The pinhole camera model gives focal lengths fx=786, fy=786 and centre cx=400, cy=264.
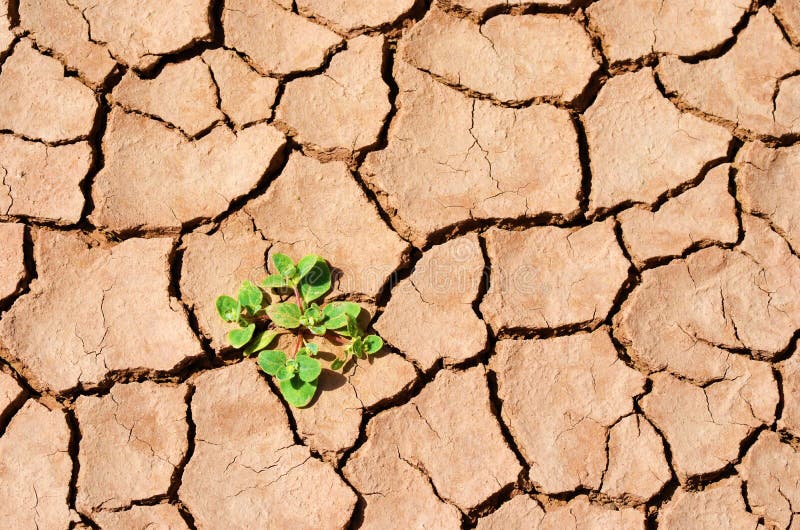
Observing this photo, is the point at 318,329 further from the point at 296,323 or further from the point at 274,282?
the point at 274,282

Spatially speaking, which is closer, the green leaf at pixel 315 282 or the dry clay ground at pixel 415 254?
the dry clay ground at pixel 415 254

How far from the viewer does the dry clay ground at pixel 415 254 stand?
92.4 inches

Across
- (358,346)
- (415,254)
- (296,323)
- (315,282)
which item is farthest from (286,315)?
(415,254)

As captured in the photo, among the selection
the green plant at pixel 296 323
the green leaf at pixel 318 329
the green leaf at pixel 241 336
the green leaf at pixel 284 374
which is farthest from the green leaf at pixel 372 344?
the green leaf at pixel 241 336

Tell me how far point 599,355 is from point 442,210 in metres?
0.67

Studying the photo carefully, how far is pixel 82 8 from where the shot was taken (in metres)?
2.74

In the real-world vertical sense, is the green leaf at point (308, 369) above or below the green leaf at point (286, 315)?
below

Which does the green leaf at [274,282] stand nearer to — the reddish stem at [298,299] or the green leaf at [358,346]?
the reddish stem at [298,299]

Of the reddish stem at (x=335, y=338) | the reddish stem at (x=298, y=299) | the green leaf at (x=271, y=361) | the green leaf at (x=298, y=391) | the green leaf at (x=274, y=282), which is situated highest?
the green leaf at (x=274, y=282)

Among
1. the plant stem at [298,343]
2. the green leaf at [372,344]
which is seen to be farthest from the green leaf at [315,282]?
the green leaf at [372,344]

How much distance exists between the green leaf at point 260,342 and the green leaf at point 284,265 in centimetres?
19

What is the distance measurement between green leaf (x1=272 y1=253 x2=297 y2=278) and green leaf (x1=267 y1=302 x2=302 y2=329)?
93mm

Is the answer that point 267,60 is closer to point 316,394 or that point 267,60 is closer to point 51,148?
point 51,148

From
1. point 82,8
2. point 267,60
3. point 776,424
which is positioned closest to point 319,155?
point 267,60
